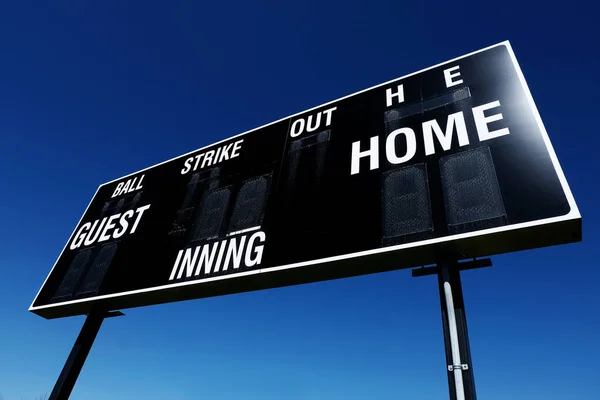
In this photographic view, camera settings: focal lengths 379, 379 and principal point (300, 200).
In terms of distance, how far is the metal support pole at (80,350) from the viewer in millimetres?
4805

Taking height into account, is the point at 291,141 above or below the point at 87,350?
above

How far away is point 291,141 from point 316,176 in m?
0.93

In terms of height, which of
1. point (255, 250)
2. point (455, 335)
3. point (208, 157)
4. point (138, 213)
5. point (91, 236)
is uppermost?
point (208, 157)

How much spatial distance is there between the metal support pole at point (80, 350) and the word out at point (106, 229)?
1073mm

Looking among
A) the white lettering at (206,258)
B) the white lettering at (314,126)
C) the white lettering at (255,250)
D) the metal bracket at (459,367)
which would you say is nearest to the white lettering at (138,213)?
the white lettering at (206,258)

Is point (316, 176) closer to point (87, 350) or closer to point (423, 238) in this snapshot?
point (423, 238)

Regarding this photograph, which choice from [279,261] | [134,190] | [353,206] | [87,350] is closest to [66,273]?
[87,350]

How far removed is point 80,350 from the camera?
5.07m

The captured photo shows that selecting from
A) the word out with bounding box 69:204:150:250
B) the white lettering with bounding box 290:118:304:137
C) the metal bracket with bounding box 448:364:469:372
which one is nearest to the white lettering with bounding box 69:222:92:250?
the word out with bounding box 69:204:150:250

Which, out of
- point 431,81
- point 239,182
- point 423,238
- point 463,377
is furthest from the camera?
point 239,182

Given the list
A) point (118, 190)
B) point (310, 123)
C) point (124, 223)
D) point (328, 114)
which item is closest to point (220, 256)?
point (310, 123)

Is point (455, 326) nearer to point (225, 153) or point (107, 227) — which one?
point (225, 153)

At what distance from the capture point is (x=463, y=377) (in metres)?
2.40

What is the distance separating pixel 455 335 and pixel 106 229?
508 cm
